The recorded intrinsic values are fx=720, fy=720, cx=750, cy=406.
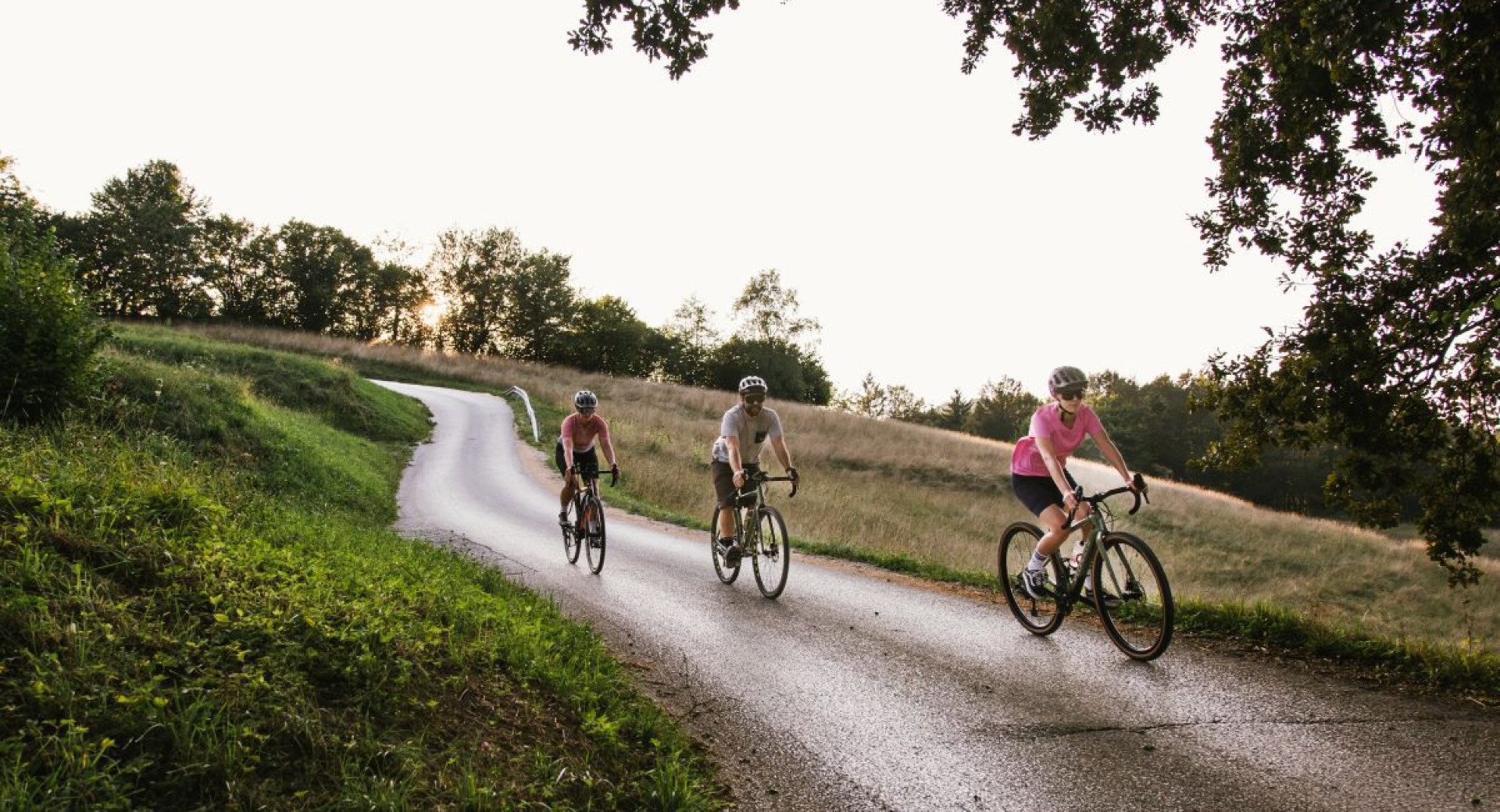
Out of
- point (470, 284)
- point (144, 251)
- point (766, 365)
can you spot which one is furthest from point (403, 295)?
point (766, 365)

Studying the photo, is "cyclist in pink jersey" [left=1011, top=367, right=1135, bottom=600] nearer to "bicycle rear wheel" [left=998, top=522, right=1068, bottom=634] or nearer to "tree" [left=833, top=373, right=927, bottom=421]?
"bicycle rear wheel" [left=998, top=522, right=1068, bottom=634]

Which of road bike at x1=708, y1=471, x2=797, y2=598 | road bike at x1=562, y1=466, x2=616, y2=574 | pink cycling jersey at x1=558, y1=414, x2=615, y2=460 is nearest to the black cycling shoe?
road bike at x1=708, y1=471, x2=797, y2=598

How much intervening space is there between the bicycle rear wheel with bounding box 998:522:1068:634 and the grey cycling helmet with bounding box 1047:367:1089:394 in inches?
50.8

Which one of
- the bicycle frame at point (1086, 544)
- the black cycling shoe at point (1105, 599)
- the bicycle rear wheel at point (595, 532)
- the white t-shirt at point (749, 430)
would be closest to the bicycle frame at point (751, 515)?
the white t-shirt at point (749, 430)

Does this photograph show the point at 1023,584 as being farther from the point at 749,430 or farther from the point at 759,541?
the point at 749,430

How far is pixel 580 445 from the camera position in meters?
Result: 9.67

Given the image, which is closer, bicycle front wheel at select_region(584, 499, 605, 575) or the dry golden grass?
bicycle front wheel at select_region(584, 499, 605, 575)

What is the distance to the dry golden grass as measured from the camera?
574 inches

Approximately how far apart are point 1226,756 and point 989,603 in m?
3.65

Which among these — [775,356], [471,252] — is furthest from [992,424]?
[471,252]

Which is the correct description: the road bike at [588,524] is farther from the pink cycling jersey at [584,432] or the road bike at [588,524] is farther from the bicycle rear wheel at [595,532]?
the pink cycling jersey at [584,432]

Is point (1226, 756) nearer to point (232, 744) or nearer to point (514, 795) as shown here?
point (514, 795)

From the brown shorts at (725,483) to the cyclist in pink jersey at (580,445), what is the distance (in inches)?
70.1

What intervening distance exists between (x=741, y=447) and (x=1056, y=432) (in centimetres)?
321
